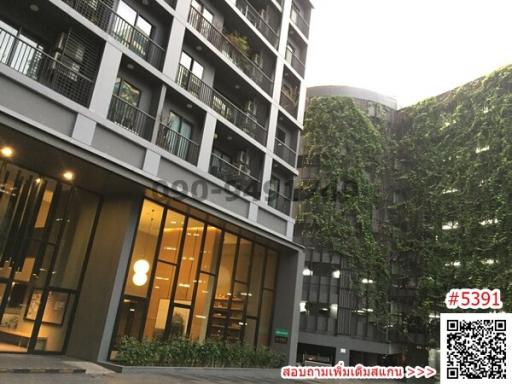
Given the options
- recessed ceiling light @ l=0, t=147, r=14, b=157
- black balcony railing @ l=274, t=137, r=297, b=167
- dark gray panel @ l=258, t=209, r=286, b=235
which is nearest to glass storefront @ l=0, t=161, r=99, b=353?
recessed ceiling light @ l=0, t=147, r=14, b=157

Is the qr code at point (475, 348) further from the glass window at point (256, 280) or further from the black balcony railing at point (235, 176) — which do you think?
the glass window at point (256, 280)

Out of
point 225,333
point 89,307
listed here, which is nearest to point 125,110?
point 89,307

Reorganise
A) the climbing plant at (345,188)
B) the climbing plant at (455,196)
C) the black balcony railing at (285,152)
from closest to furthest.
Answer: the black balcony railing at (285,152) < the climbing plant at (455,196) < the climbing plant at (345,188)

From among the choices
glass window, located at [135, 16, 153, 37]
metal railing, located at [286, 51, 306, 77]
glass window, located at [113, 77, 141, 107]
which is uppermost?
metal railing, located at [286, 51, 306, 77]

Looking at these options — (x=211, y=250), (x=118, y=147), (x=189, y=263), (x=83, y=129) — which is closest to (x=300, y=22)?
(x=211, y=250)

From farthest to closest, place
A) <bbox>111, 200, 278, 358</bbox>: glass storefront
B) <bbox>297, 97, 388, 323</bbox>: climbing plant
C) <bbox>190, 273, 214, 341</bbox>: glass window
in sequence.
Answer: <bbox>297, 97, 388, 323</bbox>: climbing plant → <bbox>190, 273, 214, 341</bbox>: glass window → <bbox>111, 200, 278, 358</bbox>: glass storefront

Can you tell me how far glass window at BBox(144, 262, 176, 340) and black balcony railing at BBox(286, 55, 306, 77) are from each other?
14.3 metres

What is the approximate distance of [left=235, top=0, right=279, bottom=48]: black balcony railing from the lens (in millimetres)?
22328

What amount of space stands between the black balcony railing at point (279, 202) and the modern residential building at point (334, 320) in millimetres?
10866

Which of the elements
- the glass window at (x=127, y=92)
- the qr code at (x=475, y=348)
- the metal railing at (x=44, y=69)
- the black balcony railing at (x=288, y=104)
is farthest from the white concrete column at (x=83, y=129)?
the black balcony railing at (x=288, y=104)

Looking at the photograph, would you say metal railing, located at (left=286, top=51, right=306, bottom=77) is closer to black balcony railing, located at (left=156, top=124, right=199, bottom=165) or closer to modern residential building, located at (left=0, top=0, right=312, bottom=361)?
modern residential building, located at (left=0, top=0, right=312, bottom=361)

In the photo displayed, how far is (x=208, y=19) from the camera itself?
65.7 feet

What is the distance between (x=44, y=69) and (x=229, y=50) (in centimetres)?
971

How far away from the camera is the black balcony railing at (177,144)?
1655cm
